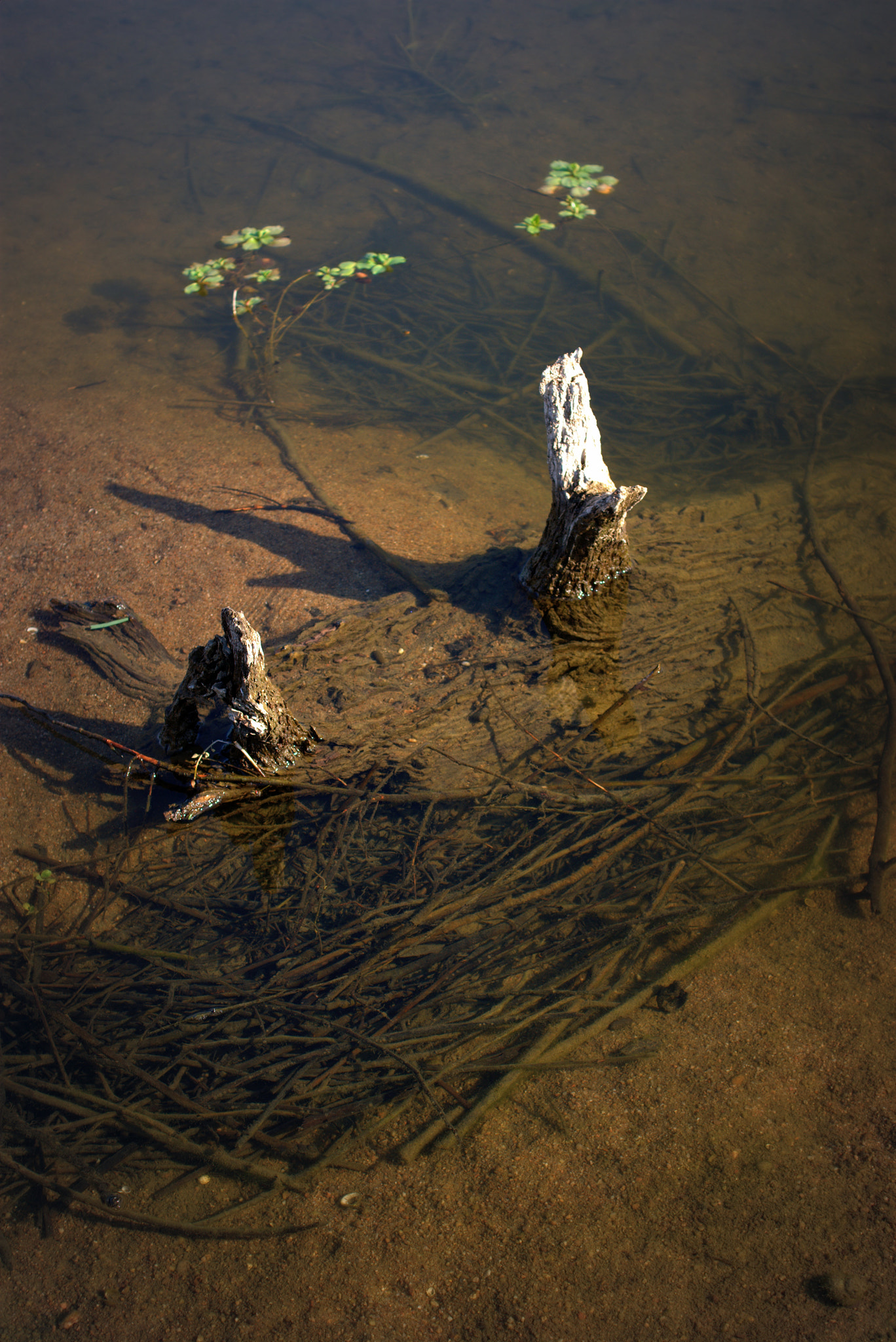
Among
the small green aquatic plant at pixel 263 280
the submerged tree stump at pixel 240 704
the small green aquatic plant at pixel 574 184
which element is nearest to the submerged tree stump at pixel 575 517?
the submerged tree stump at pixel 240 704

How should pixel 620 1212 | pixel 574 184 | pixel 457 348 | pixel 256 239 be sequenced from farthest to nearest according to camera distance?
1. pixel 574 184
2. pixel 256 239
3. pixel 457 348
4. pixel 620 1212

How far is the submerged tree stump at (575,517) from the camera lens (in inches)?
138

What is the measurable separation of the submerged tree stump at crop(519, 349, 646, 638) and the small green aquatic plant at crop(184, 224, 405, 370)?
3.73m

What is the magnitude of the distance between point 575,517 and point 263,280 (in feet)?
16.9

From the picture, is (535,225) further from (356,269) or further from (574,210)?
(356,269)

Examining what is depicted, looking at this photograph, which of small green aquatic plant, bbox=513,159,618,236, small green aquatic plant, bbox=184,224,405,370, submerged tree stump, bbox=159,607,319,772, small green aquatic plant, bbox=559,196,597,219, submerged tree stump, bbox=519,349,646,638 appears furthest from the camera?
small green aquatic plant, bbox=513,159,618,236

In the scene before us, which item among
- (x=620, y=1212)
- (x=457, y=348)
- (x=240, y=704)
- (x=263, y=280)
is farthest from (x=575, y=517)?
(x=263, y=280)

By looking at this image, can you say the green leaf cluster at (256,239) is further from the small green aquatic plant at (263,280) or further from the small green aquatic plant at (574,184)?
the small green aquatic plant at (574,184)

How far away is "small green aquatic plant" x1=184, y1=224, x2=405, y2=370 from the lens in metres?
6.60

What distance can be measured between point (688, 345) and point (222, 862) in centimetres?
582

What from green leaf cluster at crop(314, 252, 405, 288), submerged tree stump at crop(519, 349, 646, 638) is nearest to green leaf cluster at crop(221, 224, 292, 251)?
green leaf cluster at crop(314, 252, 405, 288)

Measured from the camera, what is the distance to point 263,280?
7008mm

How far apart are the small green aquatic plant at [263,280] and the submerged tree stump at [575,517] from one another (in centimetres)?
373

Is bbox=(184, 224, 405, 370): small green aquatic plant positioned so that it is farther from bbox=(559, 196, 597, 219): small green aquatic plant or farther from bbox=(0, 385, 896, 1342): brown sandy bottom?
bbox=(0, 385, 896, 1342): brown sandy bottom
